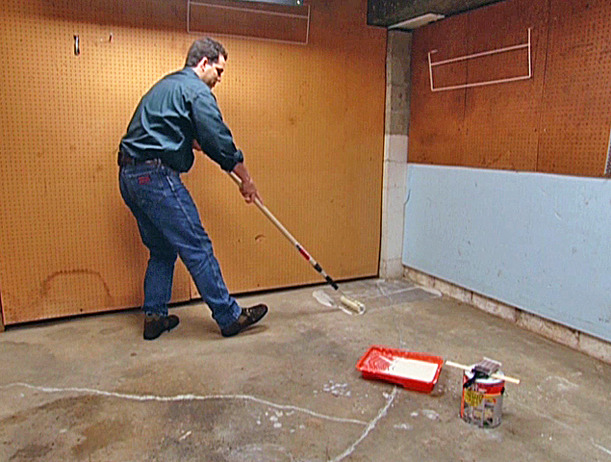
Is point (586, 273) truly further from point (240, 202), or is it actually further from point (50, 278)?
point (50, 278)

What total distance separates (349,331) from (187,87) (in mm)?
1581

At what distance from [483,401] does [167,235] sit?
1.67 meters

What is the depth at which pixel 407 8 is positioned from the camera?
10.3 feet

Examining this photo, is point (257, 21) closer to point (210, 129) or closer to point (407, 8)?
point (407, 8)

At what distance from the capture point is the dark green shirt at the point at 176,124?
2418mm

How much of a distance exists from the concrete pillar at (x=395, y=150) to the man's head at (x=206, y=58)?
147 centimetres

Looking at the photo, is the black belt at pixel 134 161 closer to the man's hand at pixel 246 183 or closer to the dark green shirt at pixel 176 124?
the dark green shirt at pixel 176 124

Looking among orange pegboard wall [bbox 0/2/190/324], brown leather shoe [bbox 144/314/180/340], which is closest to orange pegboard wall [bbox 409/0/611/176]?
orange pegboard wall [bbox 0/2/190/324]

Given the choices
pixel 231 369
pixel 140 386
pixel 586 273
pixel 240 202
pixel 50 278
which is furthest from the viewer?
pixel 240 202

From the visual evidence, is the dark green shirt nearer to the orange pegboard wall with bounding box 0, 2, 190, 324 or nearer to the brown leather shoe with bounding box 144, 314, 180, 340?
the orange pegboard wall with bounding box 0, 2, 190, 324

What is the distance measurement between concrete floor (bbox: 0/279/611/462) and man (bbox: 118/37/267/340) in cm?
34

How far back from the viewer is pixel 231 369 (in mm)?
2332

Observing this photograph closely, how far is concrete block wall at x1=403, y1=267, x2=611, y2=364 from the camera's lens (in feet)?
8.23

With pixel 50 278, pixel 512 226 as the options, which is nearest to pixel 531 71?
pixel 512 226
